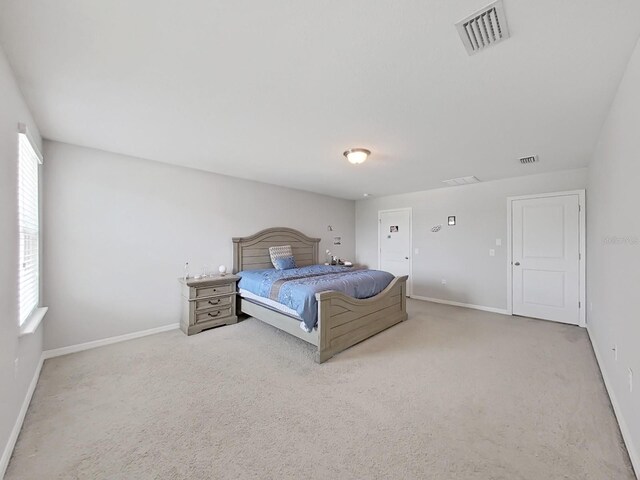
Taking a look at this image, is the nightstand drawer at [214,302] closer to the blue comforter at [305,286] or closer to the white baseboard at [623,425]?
the blue comforter at [305,286]

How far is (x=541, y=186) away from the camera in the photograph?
414cm

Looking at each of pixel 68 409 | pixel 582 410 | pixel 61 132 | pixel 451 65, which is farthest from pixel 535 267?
pixel 61 132

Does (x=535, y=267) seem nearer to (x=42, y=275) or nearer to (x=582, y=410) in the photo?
(x=582, y=410)

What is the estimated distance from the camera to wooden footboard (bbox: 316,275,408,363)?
2.83m

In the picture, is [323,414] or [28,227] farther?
[28,227]

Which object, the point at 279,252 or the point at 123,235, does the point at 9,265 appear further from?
the point at 279,252

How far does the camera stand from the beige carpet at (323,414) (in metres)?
1.53

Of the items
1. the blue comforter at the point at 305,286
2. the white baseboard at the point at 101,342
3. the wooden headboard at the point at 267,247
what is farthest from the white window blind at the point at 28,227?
the wooden headboard at the point at 267,247

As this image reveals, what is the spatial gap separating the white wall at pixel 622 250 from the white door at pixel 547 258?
152 cm

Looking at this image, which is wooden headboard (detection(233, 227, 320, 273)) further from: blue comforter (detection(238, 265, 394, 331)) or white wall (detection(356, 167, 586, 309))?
white wall (detection(356, 167, 586, 309))

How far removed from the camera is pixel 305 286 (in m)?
3.08

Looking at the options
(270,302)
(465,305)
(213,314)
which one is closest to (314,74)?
(270,302)

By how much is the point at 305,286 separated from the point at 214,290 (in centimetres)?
155

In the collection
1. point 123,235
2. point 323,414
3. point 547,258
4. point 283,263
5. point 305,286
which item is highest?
point 123,235
